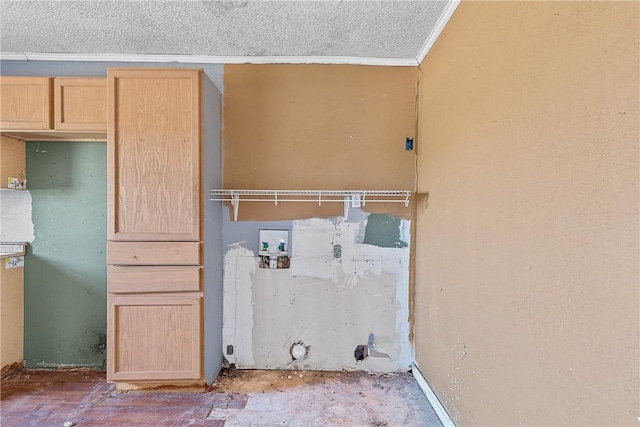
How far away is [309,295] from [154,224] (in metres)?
1.18

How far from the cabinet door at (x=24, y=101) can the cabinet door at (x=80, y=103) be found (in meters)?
0.06

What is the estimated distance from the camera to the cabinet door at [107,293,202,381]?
2119mm

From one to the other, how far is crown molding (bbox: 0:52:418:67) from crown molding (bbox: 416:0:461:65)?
0.13m

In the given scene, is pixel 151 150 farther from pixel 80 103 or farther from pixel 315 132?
pixel 315 132

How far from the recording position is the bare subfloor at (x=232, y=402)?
77.1 inches

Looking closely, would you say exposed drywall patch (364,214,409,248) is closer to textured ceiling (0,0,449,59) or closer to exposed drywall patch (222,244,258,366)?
exposed drywall patch (222,244,258,366)

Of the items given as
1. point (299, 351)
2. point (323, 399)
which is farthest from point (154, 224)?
point (323, 399)

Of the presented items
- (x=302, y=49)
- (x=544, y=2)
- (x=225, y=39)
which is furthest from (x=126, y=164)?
(x=544, y=2)

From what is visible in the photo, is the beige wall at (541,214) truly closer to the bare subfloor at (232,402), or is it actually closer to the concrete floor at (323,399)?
the concrete floor at (323,399)

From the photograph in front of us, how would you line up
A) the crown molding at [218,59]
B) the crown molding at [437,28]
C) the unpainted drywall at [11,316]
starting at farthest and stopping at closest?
the crown molding at [218,59], the unpainted drywall at [11,316], the crown molding at [437,28]

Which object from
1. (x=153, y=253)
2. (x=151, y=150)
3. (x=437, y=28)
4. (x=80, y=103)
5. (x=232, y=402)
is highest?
(x=437, y=28)

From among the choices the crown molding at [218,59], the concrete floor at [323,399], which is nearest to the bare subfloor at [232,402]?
the concrete floor at [323,399]

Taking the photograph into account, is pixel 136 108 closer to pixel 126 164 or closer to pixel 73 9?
pixel 126 164

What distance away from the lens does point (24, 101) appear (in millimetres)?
2258
